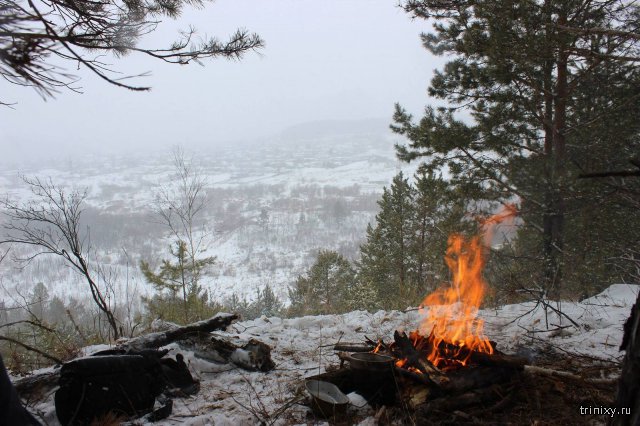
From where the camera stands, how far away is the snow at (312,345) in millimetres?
2936

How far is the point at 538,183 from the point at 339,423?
726 cm

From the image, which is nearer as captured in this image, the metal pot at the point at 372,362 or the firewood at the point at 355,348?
the metal pot at the point at 372,362

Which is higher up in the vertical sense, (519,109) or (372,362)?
(519,109)

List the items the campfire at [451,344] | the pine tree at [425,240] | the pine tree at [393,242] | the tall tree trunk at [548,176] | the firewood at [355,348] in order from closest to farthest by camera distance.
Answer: the campfire at [451,344]
the firewood at [355,348]
the tall tree trunk at [548,176]
the pine tree at [425,240]
the pine tree at [393,242]

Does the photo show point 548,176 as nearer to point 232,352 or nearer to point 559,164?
point 559,164

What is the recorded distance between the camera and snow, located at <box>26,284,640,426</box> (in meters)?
2.94

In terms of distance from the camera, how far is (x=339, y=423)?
2.65 metres

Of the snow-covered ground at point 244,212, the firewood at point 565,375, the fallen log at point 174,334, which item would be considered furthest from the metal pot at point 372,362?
the snow-covered ground at point 244,212

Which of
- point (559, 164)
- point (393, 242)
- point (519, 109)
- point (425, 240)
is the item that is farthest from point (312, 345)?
point (393, 242)

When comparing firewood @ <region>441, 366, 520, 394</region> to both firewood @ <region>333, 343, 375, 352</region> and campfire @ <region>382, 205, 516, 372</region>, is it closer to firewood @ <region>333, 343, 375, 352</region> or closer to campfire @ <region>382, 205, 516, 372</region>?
campfire @ <region>382, 205, 516, 372</region>

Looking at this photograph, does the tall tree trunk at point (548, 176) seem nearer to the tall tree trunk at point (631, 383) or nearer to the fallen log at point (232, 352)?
the fallen log at point (232, 352)

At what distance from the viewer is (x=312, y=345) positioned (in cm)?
479

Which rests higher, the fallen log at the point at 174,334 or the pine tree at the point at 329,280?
the fallen log at the point at 174,334

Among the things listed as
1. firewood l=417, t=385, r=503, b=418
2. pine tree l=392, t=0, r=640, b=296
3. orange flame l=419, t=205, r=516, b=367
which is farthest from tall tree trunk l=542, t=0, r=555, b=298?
firewood l=417, t=385, r=503, b=418
